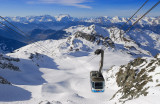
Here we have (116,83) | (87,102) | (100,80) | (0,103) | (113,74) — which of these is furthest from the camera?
(113,74)

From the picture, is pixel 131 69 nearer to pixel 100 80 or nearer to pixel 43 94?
pixel 100 80

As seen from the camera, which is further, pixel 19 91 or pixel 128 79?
pixel 19 91

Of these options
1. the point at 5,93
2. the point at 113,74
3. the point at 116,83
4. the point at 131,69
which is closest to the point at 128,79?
the point at 131,69

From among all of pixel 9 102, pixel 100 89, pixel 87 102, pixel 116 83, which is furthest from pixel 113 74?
pixel 9 102

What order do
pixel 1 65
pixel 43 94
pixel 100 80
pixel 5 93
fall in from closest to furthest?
pixel 100 80 < pixel 5 93 < pixel 43 94 < pixel 1 65

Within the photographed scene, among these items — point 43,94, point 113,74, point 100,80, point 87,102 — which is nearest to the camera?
point 100,80

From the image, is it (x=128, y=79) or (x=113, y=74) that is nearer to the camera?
(x=128, y=79)

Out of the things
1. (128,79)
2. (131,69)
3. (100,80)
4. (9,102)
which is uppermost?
(100,80)

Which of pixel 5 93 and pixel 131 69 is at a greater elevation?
pixel 131 69

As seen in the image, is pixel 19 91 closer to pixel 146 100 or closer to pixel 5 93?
pixel 5 93
